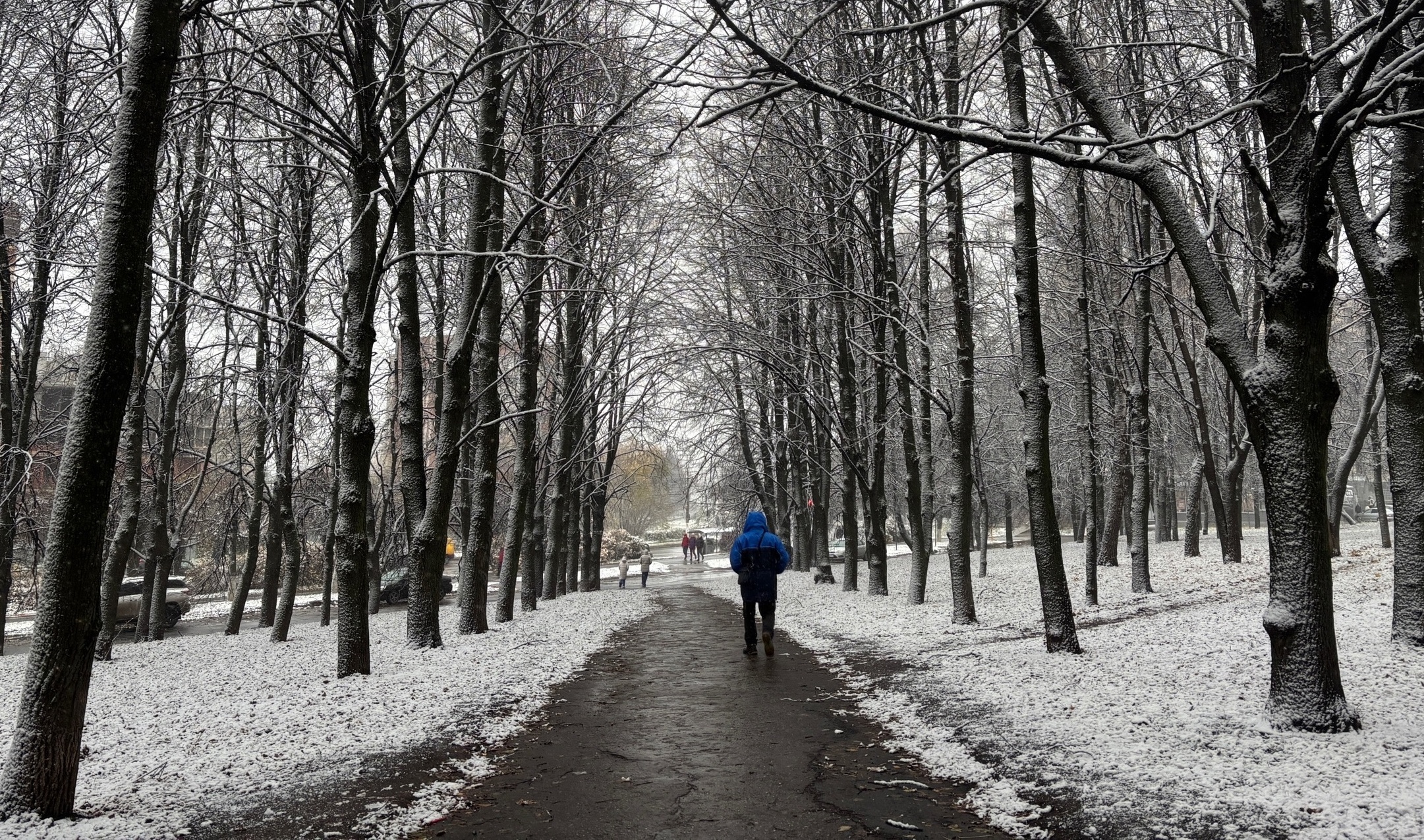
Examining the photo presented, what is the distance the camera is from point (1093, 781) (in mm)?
4691

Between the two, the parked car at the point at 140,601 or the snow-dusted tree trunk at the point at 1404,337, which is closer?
the snow-dusted tree trunk at the point at 1404,337

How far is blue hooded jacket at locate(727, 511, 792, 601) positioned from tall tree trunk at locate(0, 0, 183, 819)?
7.41 metres

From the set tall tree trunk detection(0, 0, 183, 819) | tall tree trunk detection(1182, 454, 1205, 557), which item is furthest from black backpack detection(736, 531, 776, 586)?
tall tree trunk detection(1182, 454, 1205, 557)

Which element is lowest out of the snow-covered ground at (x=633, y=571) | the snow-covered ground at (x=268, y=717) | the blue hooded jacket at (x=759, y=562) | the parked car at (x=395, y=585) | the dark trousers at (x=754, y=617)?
the snow-covered ground at (x=633, y=571)

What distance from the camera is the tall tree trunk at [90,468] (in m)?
4.47

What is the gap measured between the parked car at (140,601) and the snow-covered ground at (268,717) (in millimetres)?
10201

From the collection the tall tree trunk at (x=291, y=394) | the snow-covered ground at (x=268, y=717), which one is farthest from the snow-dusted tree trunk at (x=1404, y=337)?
the tall tree trunk at (x=291, y=394)

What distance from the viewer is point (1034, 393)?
9641mm

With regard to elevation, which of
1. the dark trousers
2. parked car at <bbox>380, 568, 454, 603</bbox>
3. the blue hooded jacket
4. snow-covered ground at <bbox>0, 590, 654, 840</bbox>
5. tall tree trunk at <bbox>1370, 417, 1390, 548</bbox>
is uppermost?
tall tree trunk at <bbox>1370, 417, 1390, 548</bbox>

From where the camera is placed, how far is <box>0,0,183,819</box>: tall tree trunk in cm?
447

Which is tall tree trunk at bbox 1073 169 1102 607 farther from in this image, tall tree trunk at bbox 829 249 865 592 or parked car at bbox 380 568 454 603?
parked car at bbox 380 568 454 603

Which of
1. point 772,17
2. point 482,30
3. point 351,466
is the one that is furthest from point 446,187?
point 772,17

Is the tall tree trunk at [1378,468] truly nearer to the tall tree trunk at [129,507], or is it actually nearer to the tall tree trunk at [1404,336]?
the tall tree trunk at [1404,336]

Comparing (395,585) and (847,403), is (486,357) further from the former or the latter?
(395,585)
